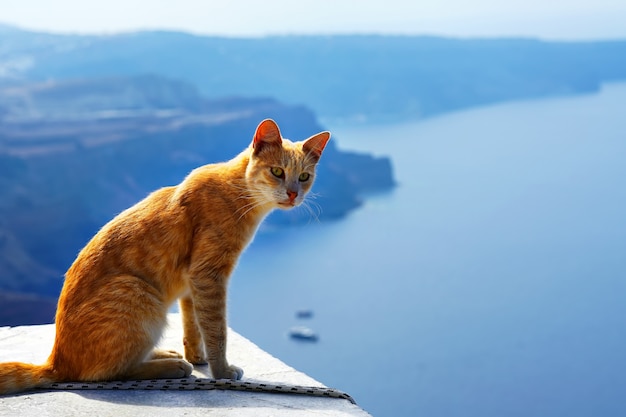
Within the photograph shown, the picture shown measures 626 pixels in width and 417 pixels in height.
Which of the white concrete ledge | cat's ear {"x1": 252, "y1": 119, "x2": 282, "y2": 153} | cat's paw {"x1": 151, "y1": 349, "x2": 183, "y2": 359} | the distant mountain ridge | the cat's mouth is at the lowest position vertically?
the white concrete ledge

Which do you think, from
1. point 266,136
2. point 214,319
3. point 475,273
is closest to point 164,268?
point 214,319

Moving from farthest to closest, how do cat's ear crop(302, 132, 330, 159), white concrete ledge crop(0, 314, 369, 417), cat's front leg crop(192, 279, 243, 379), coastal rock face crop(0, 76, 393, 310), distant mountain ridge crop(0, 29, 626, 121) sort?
distant mountain ridge crop(0, 29, 626, 121), coastal rock face crop(0, 76, 393, 310), cat's ear crop(302, 132, 330, 159), cat's front leg crop(192, 279, 243, 379), white concrete ledge crop(0, 314, 369, 417)

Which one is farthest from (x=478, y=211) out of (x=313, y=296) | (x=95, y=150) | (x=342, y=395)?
(x=342, y=395)

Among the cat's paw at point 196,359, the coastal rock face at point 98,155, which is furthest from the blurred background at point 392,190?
the cat's paw at point 196,359

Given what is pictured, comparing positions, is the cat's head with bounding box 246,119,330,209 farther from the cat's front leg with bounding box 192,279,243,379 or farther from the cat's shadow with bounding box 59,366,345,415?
the cat's shadow with bounding box 59,366,345,415

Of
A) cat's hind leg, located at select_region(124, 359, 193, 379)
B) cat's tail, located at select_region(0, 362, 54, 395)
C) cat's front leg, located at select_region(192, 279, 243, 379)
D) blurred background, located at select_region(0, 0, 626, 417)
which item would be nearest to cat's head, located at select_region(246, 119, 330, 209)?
cat's front leg, located at select_region(192, 279, 243, 379)

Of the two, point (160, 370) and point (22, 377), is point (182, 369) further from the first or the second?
point (22, 377)
